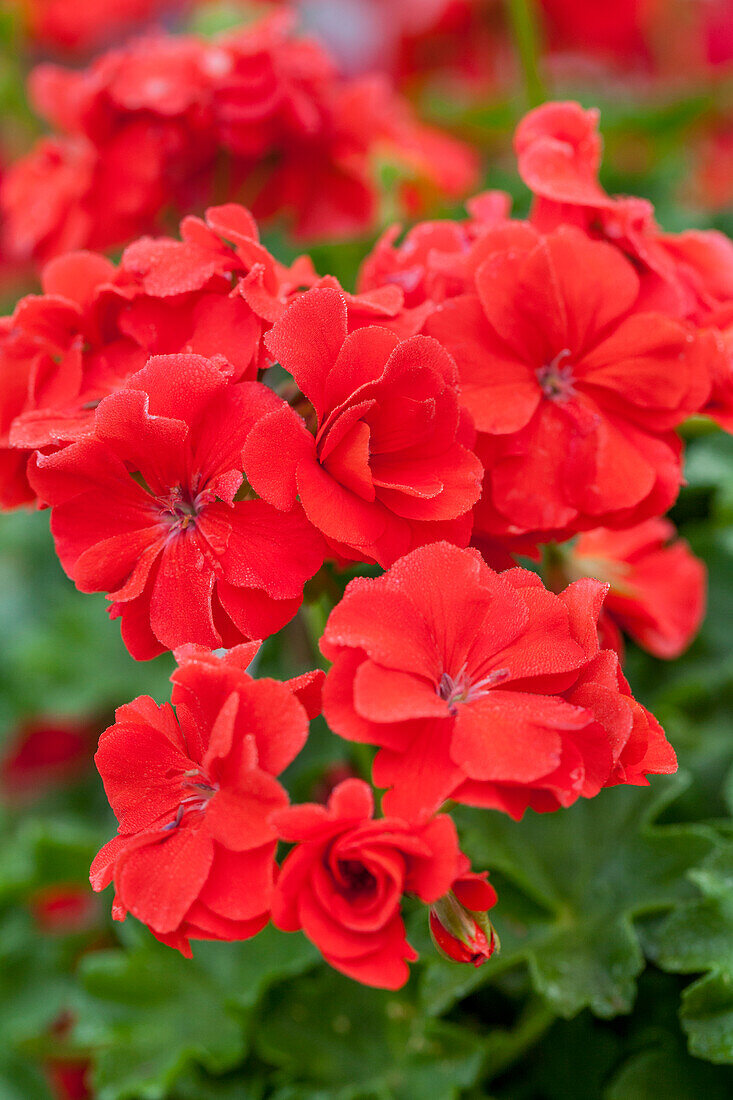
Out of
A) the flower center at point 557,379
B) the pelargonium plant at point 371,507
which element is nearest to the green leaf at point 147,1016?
the pelargonium plant at point 371,507

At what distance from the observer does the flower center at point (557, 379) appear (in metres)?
0.55

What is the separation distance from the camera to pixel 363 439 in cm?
44

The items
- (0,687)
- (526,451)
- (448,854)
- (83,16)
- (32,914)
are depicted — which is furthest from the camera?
(83,16)

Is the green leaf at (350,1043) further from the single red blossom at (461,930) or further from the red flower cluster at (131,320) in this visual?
the red flower cluster at (131,320)

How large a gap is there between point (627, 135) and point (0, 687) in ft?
3.32

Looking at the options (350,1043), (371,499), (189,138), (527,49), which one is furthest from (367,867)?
(527,49)

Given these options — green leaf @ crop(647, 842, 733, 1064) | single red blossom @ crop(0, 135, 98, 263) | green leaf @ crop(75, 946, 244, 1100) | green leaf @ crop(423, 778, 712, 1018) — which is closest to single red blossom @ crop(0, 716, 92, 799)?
green leaf @ crop(75, 946, 244, 1100)

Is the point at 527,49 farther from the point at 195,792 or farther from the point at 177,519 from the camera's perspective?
the point at 195,792

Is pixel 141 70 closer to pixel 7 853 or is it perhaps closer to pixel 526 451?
pixel 526 451

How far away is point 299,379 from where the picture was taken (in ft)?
1.46

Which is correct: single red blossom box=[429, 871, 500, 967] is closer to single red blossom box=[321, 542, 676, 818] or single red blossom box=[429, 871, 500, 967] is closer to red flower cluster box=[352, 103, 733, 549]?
single red blossom box=[321, 542, 676, 818]

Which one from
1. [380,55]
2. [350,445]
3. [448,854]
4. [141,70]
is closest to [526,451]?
[350,445]

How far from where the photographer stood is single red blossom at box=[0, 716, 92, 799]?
1.20m

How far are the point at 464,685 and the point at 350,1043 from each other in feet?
1.32
